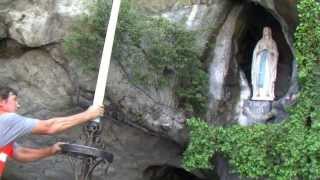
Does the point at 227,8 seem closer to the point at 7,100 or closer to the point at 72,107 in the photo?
the point at 72,107

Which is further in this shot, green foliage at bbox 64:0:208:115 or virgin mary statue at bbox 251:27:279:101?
virgin mary statue at bbox 251:27:279:101

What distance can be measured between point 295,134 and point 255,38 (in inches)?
95.8

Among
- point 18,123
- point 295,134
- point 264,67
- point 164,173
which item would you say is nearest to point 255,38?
point 264,67

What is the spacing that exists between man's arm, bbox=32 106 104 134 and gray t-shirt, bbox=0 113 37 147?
49 millimetres

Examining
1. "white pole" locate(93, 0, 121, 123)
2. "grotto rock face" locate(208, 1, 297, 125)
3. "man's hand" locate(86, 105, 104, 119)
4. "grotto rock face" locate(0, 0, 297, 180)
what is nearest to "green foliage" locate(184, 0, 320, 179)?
"grotto rock face" locate(0, 0, 297, 180)

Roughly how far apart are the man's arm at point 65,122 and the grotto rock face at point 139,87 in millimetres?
3374

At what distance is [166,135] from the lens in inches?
302

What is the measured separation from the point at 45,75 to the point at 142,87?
5.00 feet

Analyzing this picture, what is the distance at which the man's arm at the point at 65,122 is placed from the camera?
3814 millimetres

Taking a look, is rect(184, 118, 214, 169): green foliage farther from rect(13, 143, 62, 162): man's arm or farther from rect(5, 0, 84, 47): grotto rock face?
rect(5, 0, 84, 47): grotto rock face

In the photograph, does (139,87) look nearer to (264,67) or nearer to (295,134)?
(264,67)

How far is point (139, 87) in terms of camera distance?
7441 millimetres

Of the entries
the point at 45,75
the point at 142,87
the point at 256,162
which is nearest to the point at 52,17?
the point at 45,75

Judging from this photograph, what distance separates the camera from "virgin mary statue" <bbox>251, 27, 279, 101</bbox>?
23.7 ft
